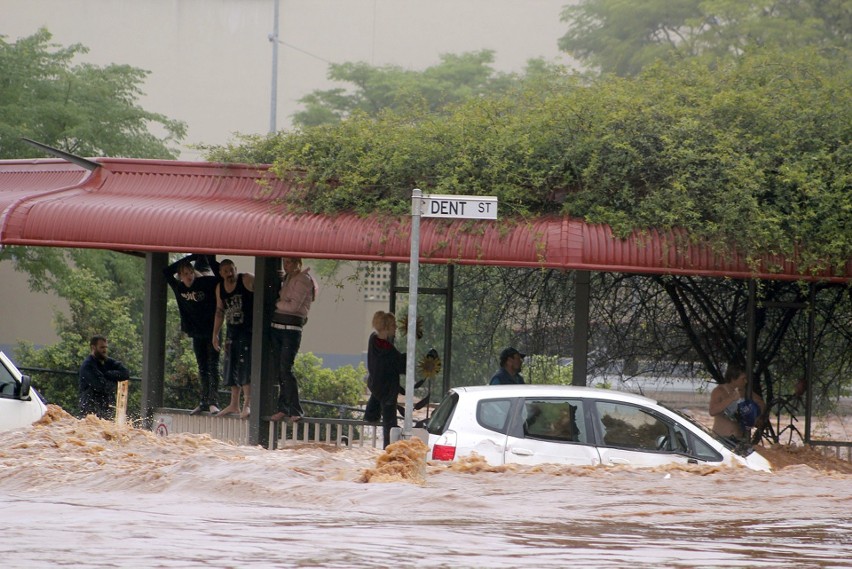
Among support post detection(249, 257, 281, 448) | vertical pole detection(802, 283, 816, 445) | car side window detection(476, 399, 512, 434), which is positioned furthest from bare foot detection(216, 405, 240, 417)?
vertical pole detection(802, 283, 816, 445)

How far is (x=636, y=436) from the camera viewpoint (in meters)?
10.8

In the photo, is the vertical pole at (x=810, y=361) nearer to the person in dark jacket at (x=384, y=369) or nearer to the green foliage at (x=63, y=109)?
the person in dark jacket at (x=384, y=369)

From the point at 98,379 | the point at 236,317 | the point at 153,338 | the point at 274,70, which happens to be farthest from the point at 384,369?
the point at 274,70

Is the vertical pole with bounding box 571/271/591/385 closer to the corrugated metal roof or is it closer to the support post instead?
the corrugated metal roof

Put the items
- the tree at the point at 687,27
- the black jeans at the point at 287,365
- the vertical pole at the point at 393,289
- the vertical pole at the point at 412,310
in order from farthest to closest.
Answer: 1. the tree at the point at 687,27
2. the vertical pole at the point at 393,289
3. the black jeans at the point at 287,365
4. the vertical pole at the point at 412,310

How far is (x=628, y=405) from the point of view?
1078 centimetres

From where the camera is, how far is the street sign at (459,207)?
10453 millimetres

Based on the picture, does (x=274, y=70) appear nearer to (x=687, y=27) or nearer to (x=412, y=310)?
(x=687, y=27)

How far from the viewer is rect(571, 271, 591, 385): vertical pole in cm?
1359

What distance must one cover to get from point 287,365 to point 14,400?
3.25m

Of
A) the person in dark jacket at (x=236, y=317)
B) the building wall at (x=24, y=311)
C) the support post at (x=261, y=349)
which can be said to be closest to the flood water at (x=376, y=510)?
the support post at (x=261, y=349)

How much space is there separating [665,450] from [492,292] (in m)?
7.13

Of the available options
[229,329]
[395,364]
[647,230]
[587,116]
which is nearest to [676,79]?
[587,116]

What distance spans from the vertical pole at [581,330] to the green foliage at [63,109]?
613 inches
